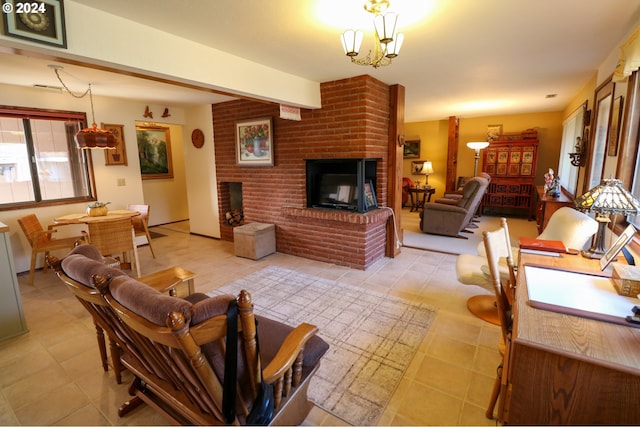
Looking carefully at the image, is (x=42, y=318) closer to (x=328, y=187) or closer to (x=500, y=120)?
(x=328, y=187)

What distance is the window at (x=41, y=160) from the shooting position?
3.72 meters

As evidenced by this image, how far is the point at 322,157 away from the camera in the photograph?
12.4 ft

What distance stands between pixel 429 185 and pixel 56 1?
7.19 meters

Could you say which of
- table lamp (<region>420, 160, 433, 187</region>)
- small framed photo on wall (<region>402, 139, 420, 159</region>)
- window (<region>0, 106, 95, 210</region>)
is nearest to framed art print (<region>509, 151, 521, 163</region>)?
table lamp (<region>420, 160, 433, 187</region>)

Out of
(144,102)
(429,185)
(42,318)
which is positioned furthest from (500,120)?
Answer: (42,318)

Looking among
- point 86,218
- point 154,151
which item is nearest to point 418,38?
point 86,218

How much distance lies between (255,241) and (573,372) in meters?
3.54

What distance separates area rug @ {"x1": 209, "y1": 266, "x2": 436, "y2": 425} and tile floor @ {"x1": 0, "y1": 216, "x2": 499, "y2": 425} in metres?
0.09

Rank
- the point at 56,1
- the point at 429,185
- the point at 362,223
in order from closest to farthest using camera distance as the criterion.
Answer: the point at 56,1
the point at 362,223
the point at 429,185

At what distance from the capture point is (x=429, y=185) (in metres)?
7.47

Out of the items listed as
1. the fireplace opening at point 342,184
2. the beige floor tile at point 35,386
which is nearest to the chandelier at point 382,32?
the fireplace opening at point 342,184

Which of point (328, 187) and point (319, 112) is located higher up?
point (319, 112)

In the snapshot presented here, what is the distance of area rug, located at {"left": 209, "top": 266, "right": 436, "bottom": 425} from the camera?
172 cm

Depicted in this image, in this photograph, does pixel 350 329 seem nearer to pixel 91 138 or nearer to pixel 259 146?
pixel 259 146
